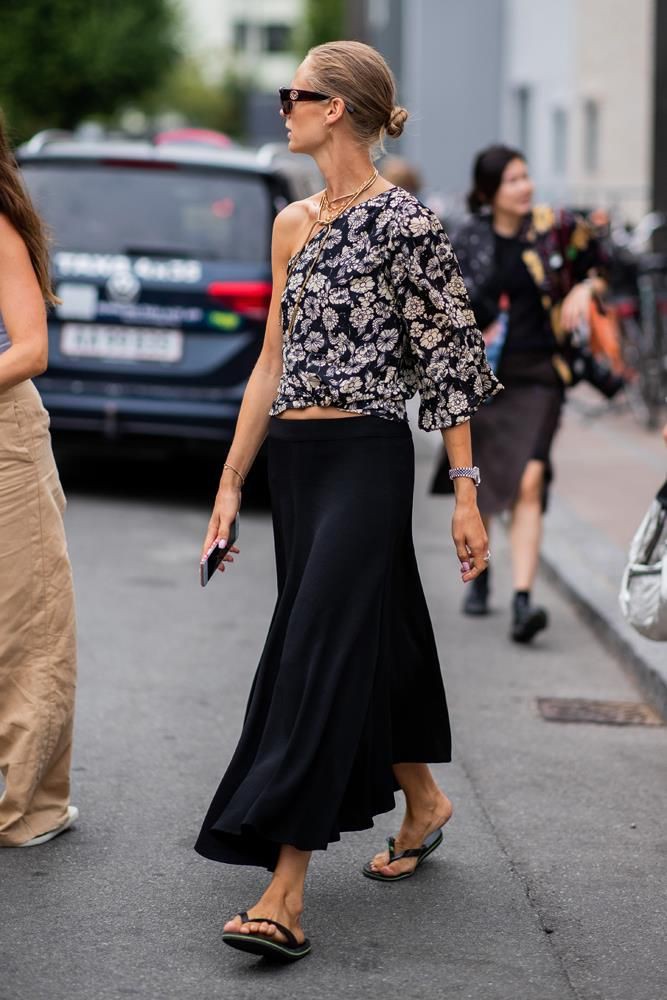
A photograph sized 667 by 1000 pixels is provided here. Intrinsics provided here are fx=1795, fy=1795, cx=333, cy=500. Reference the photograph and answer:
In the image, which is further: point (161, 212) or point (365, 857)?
point (161, 212)

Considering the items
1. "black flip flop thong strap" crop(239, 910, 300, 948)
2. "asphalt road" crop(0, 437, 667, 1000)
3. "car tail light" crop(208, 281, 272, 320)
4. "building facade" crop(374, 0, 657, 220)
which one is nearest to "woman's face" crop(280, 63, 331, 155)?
"asphalt road" crop(0, 437, 667, 1000)

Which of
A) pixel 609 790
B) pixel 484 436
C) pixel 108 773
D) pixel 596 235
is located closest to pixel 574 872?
pixel 609 790

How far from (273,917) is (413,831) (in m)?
0.66

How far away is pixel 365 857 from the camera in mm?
4402

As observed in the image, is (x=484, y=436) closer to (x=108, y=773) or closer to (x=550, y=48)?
(x=108, y=773)

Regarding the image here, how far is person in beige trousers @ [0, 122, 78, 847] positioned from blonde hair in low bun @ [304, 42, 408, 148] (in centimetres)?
91

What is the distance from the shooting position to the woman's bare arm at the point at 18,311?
420cm

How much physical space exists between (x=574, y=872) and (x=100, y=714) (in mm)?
1938

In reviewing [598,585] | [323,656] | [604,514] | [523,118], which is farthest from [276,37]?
[323,656]

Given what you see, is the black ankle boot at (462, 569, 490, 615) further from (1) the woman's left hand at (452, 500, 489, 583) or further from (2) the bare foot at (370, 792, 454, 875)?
(1) the woman's left hand at (452, 500, 489, 583)

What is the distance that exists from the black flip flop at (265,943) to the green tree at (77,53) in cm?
5387

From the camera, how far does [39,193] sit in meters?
9.51

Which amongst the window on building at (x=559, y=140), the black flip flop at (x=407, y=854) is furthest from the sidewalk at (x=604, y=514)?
the window on building at (x=559, y=140)

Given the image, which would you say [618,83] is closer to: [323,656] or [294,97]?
[294,97]
